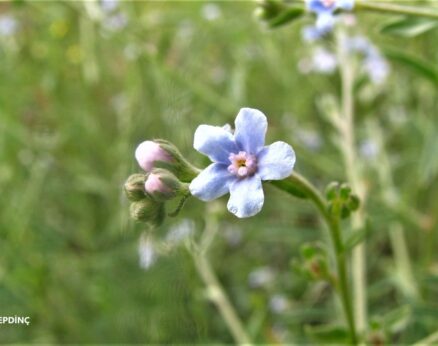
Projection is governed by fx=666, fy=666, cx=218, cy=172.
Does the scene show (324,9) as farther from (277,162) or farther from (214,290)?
(214,290)

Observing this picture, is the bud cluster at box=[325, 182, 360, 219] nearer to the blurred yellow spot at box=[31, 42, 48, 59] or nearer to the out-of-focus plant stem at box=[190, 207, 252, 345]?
the out-of-focus plant stem at box=[190, 207, 252, 345]

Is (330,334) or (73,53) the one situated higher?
(73,53)

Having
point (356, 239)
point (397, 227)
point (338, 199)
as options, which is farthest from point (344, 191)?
point (397, 227)

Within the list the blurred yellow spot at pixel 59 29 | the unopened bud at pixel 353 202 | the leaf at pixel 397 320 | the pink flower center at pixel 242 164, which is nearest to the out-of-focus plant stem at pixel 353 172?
the leaf at pixel 397 320

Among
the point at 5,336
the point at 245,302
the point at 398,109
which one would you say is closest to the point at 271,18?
the point at 5,336

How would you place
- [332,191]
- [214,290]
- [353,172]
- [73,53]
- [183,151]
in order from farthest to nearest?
[73,53] < [214,290] < [353,172] < [183,151] < [332,191]

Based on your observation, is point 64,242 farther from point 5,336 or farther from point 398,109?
point 398,109
